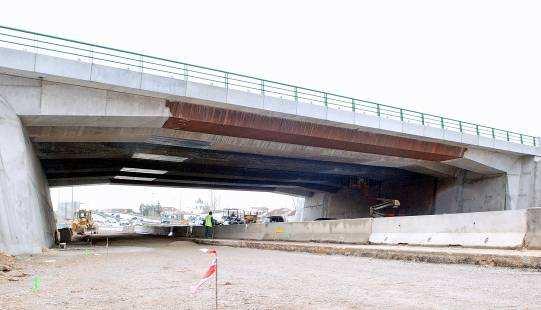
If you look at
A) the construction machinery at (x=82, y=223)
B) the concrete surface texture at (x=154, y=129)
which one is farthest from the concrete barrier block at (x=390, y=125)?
the construction machinery at (x=82, y=223)

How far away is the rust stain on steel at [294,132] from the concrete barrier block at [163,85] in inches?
42.0

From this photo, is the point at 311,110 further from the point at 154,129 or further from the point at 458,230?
the point at 458,230

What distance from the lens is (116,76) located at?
19453 millimetres

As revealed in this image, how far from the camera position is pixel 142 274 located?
10828mm

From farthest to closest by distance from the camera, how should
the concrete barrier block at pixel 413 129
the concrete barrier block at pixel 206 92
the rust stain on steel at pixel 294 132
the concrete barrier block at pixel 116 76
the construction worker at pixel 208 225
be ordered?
the construction worker at pixel 208 225, the concrete barrier block at pixel 413 129, the rust stain on steel at pixel 294 132, the concrete barrier block at pixel 206 92, the concrete barrier block at pixel 116 76

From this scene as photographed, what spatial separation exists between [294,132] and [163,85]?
323 inches

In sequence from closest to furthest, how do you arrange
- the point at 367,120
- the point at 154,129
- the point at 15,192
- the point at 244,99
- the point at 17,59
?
the point at 15,192 → the point at 17,59 → the point at 244,99 → the point at 154,129 → the point at 367,120

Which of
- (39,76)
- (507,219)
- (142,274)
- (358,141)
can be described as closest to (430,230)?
(507,219)

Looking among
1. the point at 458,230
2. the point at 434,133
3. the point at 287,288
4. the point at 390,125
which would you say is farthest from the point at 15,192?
the point at 434,133

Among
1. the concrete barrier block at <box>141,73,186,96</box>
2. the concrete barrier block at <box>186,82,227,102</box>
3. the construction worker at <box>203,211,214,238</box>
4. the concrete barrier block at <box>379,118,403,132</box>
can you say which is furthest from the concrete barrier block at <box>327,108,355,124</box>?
the construction worker at <box>203,211,214,238</box>

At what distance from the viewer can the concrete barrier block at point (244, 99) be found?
73.8ft

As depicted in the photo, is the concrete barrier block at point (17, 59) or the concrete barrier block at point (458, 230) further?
the concrete barrier block at point (17, 59)

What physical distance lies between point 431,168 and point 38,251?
2736 centimetres

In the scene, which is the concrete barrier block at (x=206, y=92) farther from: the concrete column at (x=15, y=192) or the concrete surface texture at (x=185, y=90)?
the concrete column at (x=15, y=192)
